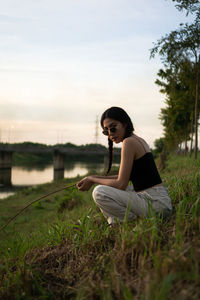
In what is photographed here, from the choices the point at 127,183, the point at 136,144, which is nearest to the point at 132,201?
the point at 127,183

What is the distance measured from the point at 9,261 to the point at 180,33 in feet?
53.5

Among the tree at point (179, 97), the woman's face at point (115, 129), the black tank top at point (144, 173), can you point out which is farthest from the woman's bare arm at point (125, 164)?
the tree at point (179, 97)

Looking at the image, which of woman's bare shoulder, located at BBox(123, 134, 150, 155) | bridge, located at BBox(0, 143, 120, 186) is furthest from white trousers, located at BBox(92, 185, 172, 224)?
bridge, located at BBox(0, 143, 120, 186)

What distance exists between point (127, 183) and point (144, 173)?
0.25 m

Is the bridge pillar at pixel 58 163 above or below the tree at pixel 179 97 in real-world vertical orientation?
below

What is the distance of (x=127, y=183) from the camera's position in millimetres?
3191

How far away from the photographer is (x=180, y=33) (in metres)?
16.0

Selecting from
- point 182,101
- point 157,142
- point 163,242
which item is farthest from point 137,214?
point 157,142

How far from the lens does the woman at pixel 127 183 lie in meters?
3.14

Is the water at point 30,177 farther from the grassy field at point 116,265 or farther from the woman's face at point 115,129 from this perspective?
the woman's face at point 115,129

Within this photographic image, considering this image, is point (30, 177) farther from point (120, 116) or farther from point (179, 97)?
point (120, 116)

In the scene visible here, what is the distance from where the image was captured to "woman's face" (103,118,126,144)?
335 cm

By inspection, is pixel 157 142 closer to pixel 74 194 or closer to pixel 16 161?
pixel 74 194

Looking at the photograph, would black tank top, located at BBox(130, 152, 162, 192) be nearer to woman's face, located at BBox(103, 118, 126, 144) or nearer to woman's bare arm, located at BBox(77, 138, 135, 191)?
woman's bare arm, located at BBox(77, 138, 135, 191)
